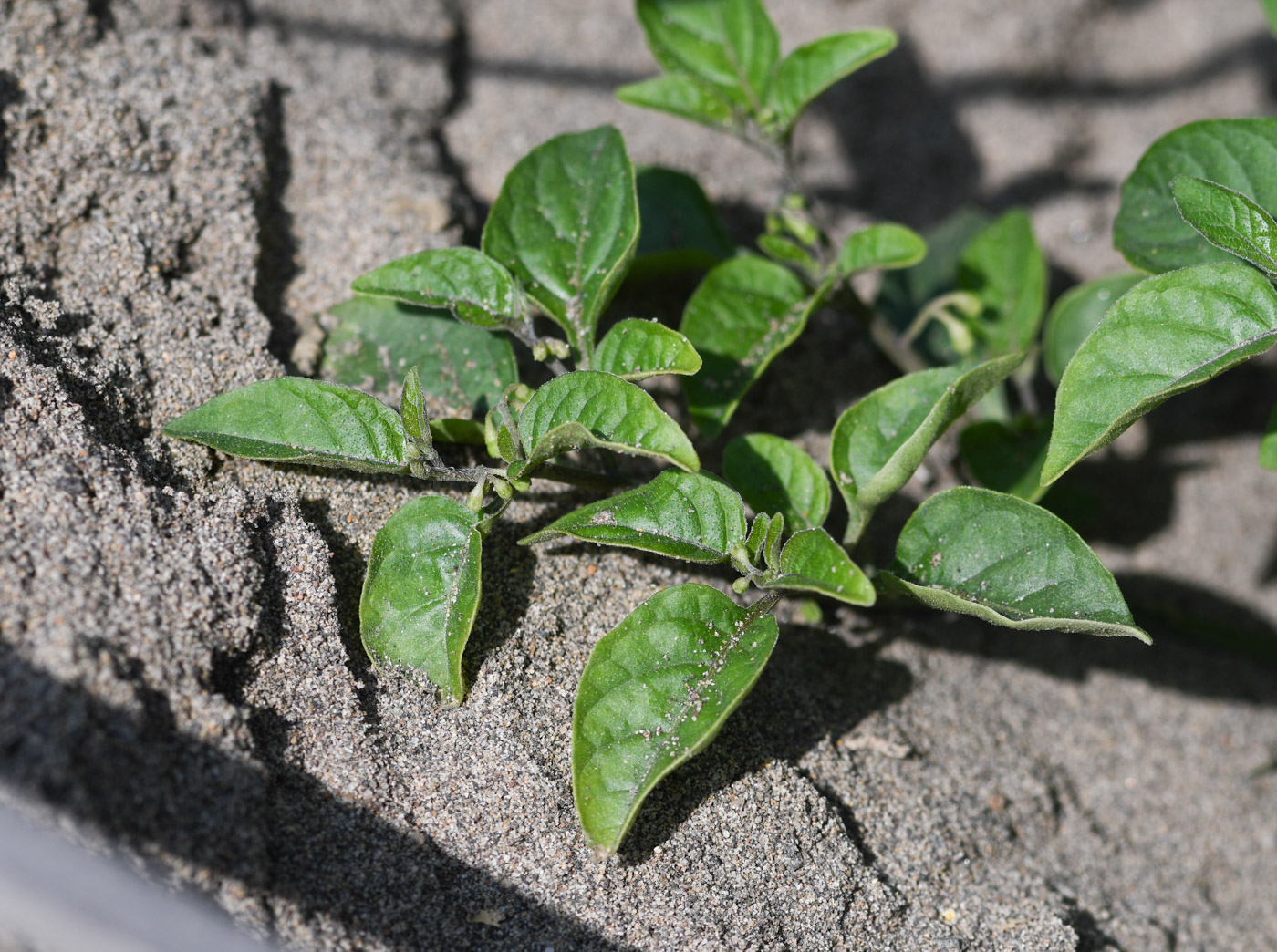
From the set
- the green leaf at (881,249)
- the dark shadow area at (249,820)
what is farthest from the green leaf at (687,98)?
the dark shadow area at (249,820)

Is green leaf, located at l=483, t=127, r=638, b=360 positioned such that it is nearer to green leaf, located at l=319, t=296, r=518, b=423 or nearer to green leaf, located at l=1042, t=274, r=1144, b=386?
green leaf, located at l=319, t=296, r=518, b=423

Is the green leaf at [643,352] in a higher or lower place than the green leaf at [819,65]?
lower

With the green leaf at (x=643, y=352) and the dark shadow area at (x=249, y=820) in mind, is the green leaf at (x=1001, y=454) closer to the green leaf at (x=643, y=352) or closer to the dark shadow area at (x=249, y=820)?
the green leaf at (x=643, y=352)

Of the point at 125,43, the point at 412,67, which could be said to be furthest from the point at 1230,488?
the point at 125,43

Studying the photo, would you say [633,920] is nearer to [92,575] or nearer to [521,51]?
[92,575]

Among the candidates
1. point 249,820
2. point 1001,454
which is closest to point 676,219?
point 1001,454

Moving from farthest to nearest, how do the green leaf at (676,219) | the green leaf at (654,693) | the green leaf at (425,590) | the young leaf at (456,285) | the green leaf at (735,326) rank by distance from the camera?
the green leaf at (676,219) → the green leaf at (735,326) → the young leaf at (456,285) → the green leaf at (425,590) → the green leaf at (654,693)

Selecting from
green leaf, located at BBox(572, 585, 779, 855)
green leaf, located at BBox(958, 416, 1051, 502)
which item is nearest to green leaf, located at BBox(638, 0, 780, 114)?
green leaf, located at BBox(958, 416, 1051, 502)
